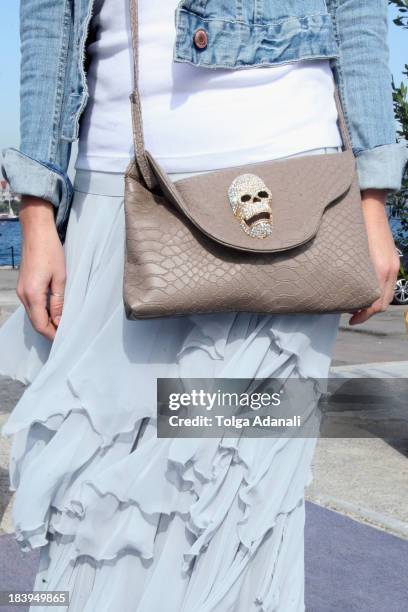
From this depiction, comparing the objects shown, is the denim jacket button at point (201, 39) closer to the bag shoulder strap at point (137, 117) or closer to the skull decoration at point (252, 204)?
the bag shoulder strap at point (137, 117)

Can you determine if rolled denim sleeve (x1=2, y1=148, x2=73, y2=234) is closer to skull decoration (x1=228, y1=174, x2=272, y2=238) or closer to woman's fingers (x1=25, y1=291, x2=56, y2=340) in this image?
woman's fingers (x1=25, y1=291, x2=56, y2=340)

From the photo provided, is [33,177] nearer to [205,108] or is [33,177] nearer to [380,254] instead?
[205,108]

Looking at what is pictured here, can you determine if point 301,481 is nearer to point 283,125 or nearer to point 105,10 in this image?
point 283,125

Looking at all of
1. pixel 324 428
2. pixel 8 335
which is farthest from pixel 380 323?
pixel 8 335

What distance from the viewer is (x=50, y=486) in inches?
66.1

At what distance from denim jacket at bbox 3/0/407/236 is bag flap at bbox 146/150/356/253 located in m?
0.17

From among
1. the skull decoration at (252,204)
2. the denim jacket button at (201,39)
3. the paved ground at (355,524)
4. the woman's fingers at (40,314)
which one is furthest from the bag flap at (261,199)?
the paved ground at (355,524)

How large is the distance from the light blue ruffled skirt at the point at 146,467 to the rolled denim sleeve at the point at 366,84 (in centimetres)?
33

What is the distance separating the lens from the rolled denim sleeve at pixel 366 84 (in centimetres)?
176

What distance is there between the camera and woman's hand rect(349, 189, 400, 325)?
171cm

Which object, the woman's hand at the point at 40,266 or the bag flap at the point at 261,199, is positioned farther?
the woman's hand at the point at 40,266

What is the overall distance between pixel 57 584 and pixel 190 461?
37 cm

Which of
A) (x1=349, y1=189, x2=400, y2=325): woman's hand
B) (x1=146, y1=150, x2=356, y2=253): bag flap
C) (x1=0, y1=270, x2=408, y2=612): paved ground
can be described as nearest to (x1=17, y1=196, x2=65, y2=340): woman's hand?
(x1=146, y1=150, x2=356, y2=253): bag flap

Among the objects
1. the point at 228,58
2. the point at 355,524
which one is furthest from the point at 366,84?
the point at 355,524
